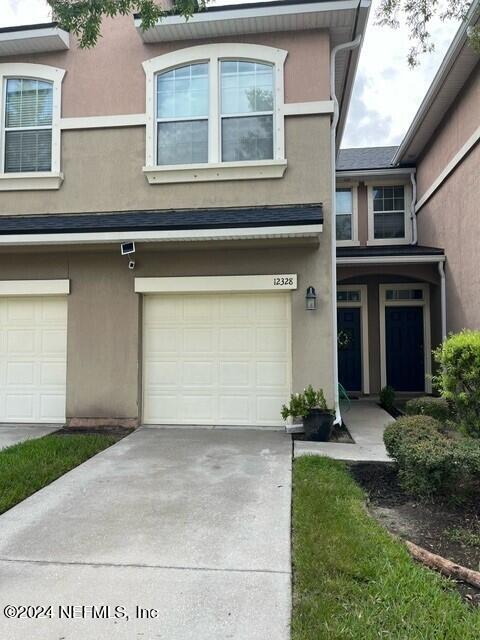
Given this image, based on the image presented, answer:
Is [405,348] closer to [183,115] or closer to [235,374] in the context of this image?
[235,374]

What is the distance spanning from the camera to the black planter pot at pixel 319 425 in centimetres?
675

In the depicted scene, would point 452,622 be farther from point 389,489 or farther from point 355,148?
point 355,148

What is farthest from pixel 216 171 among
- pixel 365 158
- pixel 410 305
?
pixel 365 158

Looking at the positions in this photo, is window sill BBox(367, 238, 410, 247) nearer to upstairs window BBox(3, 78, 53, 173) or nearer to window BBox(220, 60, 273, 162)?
window BBox(220, 60, 273, 162)

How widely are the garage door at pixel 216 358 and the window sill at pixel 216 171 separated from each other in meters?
1.94

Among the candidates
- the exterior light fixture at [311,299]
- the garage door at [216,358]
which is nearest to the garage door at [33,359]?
the garage door at [216,358]

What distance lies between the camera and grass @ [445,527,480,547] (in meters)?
3.51

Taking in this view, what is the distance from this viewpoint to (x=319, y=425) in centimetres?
675

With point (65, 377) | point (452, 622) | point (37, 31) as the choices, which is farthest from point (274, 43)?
point (452, 622)

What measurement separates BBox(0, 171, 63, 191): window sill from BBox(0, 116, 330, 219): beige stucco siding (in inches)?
3.9

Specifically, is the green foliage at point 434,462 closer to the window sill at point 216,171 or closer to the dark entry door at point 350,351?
the window sill at point 216,171

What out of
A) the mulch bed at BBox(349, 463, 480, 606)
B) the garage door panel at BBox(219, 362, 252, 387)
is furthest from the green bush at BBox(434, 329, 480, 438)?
the garage door panel at BBox(219, 362, 252, 387)

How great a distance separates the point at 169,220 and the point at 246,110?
235 centimetres

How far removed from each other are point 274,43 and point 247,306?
432cm
